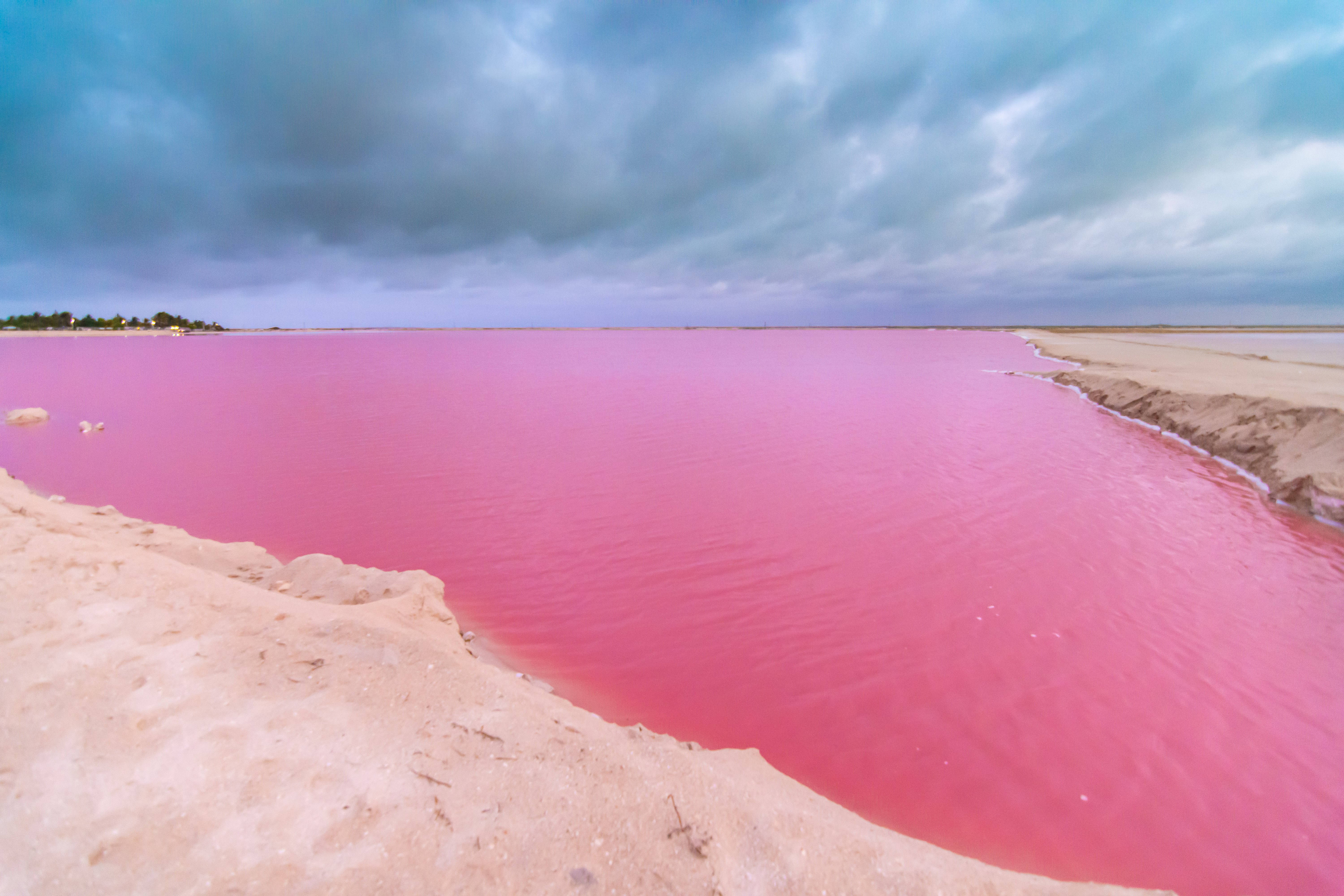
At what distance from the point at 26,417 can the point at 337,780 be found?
64.2 ft

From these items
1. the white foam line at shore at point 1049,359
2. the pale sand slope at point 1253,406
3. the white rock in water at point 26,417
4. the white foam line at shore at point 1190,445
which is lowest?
the white foam line at shore at point 1190,445

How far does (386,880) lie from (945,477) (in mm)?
9892

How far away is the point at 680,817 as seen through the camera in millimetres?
2646

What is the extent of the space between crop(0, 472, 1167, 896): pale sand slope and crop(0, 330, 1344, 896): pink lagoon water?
94cm

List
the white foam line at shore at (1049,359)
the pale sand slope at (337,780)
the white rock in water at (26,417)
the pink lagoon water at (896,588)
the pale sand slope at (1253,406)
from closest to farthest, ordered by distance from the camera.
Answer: the pale sand slope at (337,780) < the pink lagoon water at (896,588) < the pale sand slope at (1253,406) < the white rock in water at (26,417) < the white foam line at shore at (1049,359)

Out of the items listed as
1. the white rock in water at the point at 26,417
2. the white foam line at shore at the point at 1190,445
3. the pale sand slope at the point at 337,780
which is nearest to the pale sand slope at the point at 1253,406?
the white foam line at shore at the point at 1190,445

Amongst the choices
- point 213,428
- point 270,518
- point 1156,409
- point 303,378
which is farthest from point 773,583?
point 303,378

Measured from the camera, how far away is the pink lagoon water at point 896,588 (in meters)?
3.61

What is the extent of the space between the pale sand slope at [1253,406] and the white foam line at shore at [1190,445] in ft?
0.23

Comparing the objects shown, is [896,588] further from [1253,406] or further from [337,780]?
[1253,406]

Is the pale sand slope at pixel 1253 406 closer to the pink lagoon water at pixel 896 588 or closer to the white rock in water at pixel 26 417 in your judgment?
the pink lagoon water at pixel 896 588

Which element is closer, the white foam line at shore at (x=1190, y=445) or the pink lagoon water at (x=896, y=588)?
the pink lagoon water at (x=896, y=588)

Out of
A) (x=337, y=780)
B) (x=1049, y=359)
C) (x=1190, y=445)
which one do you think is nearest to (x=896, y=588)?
(x=337, y=780)

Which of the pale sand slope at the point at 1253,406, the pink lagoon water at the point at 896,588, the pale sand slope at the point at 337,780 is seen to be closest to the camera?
the pale sand slope at the point at 337,780
